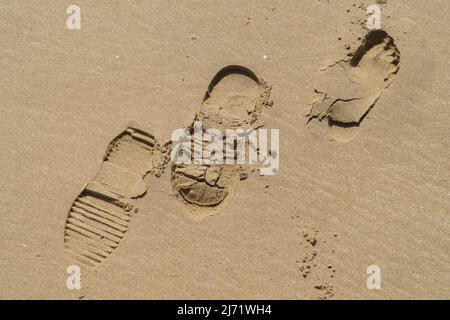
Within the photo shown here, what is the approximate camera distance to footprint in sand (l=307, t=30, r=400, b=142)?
119 inches

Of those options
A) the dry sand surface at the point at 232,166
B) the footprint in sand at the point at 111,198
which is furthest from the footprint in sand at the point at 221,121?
the footprint in sand at the point at 111,198

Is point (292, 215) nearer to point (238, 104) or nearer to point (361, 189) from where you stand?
point (361, 189)

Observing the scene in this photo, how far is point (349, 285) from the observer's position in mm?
3039

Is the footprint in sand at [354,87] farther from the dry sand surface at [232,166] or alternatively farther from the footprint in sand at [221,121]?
the footprint in sand at [221,121]

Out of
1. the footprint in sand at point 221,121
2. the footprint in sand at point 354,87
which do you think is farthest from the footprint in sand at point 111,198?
the footprint in sand at point 354,87

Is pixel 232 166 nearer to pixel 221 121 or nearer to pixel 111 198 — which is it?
pixel 221 121

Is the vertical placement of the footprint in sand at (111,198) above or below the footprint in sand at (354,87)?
below

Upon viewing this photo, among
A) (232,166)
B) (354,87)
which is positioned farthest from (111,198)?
(354,87)

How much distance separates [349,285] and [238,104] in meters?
1.36

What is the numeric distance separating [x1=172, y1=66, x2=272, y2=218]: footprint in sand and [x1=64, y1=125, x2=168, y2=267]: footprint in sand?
210mm

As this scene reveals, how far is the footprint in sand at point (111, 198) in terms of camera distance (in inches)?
120

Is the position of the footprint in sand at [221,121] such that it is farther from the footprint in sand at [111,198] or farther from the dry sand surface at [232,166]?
the footprint in sand at [111,198]

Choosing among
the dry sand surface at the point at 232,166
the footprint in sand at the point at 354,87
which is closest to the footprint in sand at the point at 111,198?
the dry sand surface at the point at 232,166

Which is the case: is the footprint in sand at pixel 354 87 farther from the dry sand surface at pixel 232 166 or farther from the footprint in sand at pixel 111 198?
the footprint in sand at pixel 111 198
